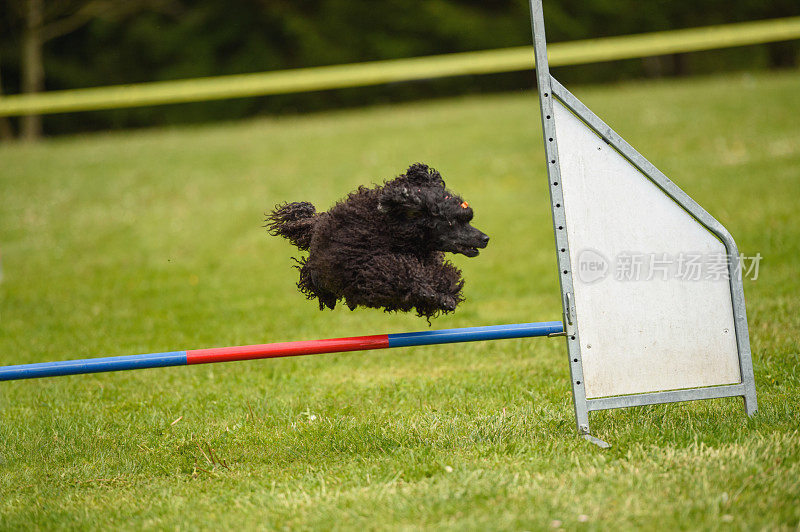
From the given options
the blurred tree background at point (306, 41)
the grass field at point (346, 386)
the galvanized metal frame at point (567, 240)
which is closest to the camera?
the grass field at point (346, 386)

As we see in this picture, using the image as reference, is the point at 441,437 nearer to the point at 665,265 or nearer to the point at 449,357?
the point at 665,265

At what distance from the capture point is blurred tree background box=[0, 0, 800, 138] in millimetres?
24234

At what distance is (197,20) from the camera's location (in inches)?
980

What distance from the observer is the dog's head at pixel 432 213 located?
10.8ft

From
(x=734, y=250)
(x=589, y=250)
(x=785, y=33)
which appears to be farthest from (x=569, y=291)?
(x=785, y=33)

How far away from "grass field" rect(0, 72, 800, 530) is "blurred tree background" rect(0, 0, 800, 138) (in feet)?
39.6

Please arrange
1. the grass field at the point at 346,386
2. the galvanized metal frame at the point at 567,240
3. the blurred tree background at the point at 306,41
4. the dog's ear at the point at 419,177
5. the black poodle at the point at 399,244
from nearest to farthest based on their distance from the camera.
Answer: the grass field at the point at 346,386 < the black poodle at the point at 399,244 < the dog's ear at the point at 419,177 < the galvanized metal frame at the point at 567,240 < the blurred tree background at the point at 306,41

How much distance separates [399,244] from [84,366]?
143 cm

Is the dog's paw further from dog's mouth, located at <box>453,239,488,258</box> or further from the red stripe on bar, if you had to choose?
the red stripe on bar

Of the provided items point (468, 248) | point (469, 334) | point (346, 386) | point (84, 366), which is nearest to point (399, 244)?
point (468, 248)

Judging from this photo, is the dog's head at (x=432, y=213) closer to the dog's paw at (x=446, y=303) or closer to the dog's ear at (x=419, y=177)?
the dog's ear at (x=419, y=177)

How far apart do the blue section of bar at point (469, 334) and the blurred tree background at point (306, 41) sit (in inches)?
846

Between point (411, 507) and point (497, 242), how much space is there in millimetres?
6440

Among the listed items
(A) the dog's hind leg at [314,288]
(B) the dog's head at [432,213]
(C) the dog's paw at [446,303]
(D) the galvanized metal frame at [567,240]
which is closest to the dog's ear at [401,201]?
(B) the dog's head at [432,213]
